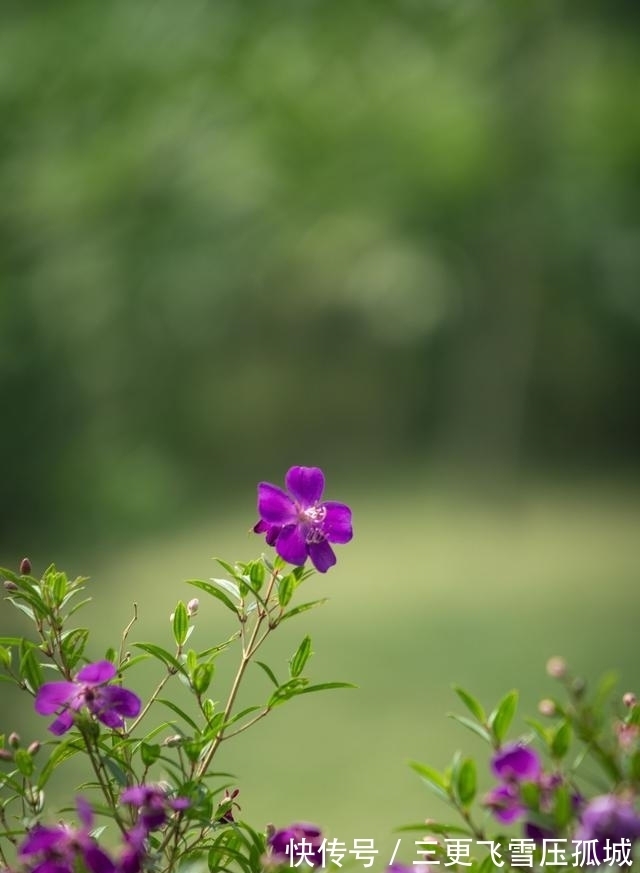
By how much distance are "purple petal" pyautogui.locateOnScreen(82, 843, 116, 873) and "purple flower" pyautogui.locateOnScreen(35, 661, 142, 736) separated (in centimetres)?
6

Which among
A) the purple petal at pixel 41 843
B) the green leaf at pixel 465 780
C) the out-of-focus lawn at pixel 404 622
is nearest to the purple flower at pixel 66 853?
the purple petal at pixel 41 843

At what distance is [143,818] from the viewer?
349mm

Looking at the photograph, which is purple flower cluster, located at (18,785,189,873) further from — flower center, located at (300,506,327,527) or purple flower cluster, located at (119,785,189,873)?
flower center, located at (300,506,327,527)

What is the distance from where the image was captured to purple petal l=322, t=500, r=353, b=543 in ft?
1.48

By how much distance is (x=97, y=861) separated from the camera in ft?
1.11

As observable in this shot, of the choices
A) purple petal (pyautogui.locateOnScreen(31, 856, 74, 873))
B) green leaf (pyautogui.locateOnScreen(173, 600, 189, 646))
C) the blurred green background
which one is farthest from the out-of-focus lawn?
purple petal (pyautogui.locateOnScreen(31, 856, 74, 873))

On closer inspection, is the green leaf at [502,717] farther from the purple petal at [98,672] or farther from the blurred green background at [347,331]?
the blurred green background at [347,331]

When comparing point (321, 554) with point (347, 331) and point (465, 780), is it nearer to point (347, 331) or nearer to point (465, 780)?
A: point (465, 780)

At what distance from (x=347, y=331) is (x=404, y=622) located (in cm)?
223

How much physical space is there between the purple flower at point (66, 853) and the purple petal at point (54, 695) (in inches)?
2.0

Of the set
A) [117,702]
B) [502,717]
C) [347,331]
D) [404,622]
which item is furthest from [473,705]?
[347,331]

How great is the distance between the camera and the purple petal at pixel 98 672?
38cm

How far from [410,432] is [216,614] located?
7.12 ft

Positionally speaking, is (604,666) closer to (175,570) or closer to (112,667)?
(175,570)
